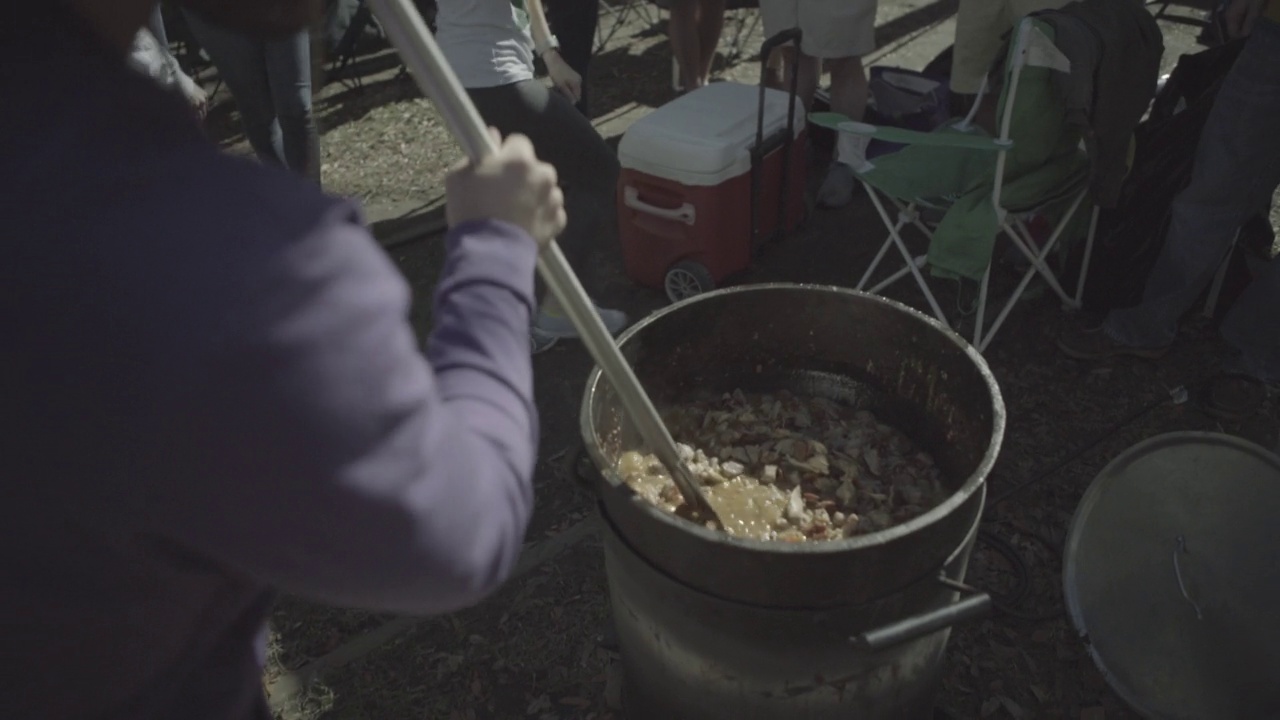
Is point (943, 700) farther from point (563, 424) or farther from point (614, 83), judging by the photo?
point (614, 83)

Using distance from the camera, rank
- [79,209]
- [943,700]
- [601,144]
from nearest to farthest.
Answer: [79,209] → [943,700] → [601,144]

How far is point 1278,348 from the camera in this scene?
3846 millimetres

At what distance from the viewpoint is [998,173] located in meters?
3.78

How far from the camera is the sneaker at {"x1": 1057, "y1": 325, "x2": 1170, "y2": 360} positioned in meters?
4.17

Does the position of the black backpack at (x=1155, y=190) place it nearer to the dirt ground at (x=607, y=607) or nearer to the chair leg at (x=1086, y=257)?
the chair leg at (x=1086, y=257)

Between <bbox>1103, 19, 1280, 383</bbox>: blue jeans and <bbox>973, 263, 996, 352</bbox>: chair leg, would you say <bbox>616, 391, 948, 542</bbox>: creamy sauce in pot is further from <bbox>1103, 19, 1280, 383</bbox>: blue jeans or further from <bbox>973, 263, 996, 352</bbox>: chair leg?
<bbox>1103, 19, 1280, 383</bbox>: blue jeans

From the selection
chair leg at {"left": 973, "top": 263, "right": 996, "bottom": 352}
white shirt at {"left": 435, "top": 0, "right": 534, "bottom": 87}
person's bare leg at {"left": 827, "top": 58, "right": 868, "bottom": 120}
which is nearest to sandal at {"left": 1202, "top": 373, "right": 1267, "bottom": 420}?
chair leg at {"left": 973, "top": 263, "right": 996, "bottom": 352}

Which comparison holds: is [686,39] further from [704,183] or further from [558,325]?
[558,325]

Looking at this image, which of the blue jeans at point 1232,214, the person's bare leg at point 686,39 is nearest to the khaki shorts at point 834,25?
the person's bare leg at point 686,39

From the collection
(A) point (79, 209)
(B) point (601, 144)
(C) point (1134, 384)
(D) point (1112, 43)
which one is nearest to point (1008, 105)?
(D) point (1112, 43)

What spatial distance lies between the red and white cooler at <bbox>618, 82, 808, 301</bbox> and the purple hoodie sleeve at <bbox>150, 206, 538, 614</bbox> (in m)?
3.34

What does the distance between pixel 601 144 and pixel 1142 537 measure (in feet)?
8.28

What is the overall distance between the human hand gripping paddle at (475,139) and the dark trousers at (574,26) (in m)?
3.89

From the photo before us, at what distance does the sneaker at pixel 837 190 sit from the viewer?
549 centimetres
